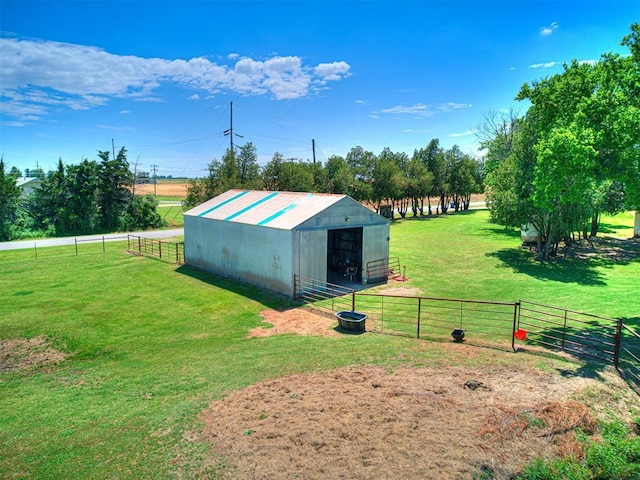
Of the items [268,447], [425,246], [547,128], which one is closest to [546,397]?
[268,447]

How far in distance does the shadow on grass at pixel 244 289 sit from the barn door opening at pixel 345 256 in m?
3.77

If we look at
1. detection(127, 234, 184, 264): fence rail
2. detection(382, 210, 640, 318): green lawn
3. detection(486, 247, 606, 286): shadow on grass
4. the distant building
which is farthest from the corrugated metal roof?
the distant building

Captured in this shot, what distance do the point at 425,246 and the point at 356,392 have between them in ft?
82.8

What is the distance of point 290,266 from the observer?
63.0 feet

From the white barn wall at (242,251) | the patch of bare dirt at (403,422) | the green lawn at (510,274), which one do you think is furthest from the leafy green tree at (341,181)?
the patch of bare dirt at (403,422)

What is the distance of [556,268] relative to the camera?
25.3 metres

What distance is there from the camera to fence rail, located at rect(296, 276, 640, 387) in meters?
11.4

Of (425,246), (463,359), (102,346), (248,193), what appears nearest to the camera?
(463,359)

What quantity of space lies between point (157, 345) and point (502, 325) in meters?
11.9

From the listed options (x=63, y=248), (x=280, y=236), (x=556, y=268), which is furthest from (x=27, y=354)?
(x=556, y=268)

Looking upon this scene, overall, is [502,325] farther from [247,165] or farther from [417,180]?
[417,180]

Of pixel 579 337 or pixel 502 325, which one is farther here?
pixel 502 325

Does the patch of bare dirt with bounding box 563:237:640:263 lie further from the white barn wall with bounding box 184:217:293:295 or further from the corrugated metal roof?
the white barn wall with bounding box 184:217:293:295

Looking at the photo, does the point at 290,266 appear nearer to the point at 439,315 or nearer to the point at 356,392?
the point at 439,315
